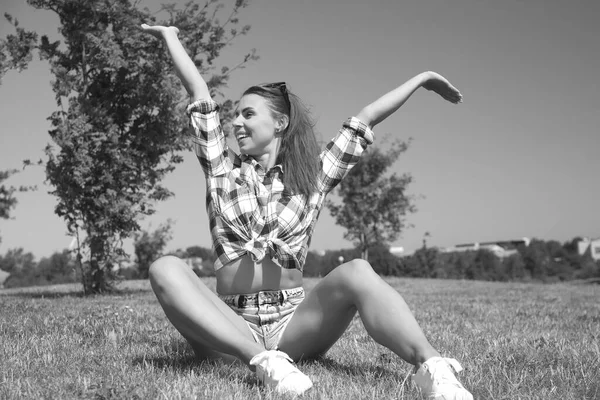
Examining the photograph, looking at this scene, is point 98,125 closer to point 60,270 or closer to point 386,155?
point 386,155

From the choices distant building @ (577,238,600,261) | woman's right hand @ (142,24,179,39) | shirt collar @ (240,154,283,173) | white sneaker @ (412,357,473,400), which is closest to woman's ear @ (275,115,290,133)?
shirt collar @ (240,154,283,173)

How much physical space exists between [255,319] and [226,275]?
0.29 metres

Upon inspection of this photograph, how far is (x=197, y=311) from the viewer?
2.70m

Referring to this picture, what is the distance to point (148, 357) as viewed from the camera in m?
3.39

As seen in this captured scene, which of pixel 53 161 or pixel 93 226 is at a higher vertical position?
pixel 53 161

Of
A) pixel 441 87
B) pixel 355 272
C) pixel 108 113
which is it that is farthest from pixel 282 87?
pixel 108 113

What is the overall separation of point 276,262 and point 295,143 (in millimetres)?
870

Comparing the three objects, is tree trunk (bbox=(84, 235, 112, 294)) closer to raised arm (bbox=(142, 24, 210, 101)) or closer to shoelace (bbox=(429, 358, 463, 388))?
raised arm (bbox=(142, 24, 210, 101))

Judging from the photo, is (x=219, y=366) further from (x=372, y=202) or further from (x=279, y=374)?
(x=372, y=202)

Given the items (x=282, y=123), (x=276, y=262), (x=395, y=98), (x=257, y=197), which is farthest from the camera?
(x=282, y=123)

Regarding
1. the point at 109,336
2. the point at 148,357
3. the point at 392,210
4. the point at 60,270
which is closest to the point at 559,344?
the point at 148,357

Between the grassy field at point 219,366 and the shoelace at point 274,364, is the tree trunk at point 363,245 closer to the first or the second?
the grassy field at point 219,366

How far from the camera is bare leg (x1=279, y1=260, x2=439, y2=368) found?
8.61 feet

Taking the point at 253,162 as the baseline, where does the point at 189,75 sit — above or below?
above
